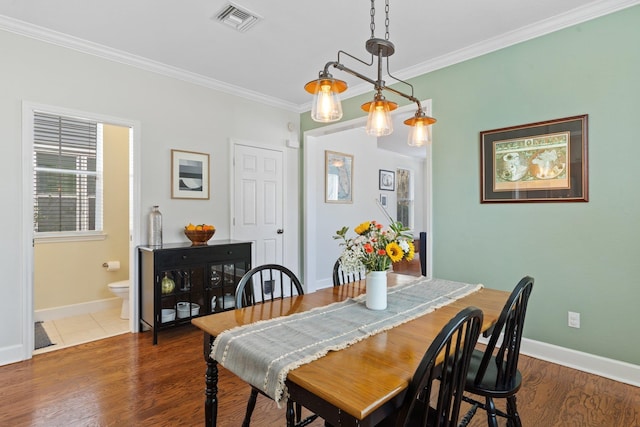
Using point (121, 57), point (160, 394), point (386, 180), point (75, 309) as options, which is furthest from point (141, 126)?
point (386, 180)

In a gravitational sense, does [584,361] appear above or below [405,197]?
below

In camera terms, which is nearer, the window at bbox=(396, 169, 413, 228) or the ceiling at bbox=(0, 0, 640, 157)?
the ceiling at bbox=(0, 0, 640, 157)

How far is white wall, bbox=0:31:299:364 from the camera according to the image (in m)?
2.70

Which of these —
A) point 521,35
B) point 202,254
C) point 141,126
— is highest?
point 521,35

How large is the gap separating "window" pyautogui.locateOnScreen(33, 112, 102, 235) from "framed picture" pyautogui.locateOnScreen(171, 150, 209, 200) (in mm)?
1037

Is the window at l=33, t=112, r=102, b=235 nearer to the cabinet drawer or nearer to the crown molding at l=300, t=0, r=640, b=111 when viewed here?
the cabinet drawer

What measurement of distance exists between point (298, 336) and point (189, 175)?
285 centimetres

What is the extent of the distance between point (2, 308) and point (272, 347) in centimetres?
272

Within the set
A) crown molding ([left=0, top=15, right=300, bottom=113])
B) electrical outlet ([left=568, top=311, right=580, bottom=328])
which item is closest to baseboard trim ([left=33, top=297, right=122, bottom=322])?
crown molding ([left=0, top=15, right=300, bottom=113])

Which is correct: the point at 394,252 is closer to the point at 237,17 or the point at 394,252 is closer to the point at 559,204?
the point at 559,204

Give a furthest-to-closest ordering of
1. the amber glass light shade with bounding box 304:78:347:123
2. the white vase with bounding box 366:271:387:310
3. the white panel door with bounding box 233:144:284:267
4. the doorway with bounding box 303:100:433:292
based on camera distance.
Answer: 1. the doorway with bounding box 303:100:433:292
2. the white panel door with bounding box 233:144:284:267
3. the white vase with bounding box 366:271:387:310
4. the amber glass light shade with bounding box 304:78:347:123

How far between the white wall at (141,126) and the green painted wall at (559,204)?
2185 mm

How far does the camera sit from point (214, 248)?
3428mm

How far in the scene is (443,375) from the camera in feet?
3.51
